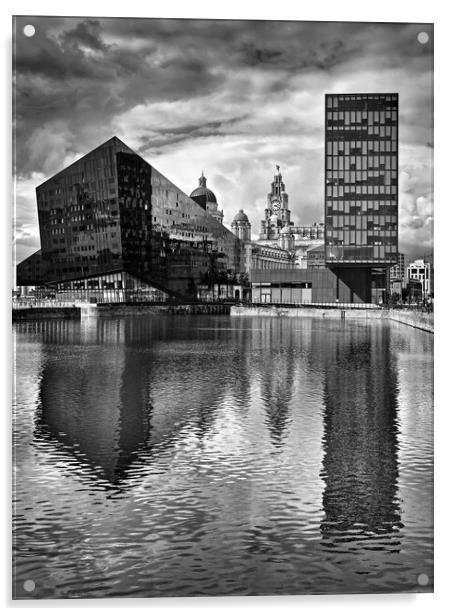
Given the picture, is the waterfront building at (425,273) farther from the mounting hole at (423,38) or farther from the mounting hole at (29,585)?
the mounting hole at (29,585)

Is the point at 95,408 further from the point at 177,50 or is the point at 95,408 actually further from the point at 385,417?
the point at 177,50

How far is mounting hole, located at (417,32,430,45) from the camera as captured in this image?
1219 cm

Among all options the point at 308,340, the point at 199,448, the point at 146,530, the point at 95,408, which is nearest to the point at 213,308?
the point at 308,340

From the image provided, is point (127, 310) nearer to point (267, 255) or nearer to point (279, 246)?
point (267, 255)

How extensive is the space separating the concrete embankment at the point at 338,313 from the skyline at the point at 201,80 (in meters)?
21.1

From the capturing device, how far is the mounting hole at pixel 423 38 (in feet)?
40.0

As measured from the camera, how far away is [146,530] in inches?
429

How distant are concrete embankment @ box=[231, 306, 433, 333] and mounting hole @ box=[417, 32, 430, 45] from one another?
24.5 meters

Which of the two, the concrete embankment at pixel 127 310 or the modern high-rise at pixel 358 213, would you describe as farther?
the modern high-rise at pixel 358 213

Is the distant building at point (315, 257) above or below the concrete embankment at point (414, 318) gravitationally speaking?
above

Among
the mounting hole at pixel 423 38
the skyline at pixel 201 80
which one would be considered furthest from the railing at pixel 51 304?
the mounting hole at pixel 423 38

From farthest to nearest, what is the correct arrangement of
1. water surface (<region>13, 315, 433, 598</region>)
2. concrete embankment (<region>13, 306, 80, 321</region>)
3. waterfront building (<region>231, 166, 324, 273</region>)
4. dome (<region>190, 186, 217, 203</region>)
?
waterfront building (<region>231, 166, 324, 273</region>)
concrete embankment (<region>13, 306, 80, 321</region>)
dome (<region>190, 186, 217, 203</region>)
water surface (<region>13, 315, 433, 598</region>)

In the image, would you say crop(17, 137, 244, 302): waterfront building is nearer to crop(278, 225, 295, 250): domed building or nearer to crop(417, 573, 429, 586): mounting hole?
crop(417, 573, 429, 586): mounting hole

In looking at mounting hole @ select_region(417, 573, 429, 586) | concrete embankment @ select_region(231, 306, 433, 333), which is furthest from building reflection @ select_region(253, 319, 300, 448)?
concrete embankment @ select_region(231, 306, 433, 333)
